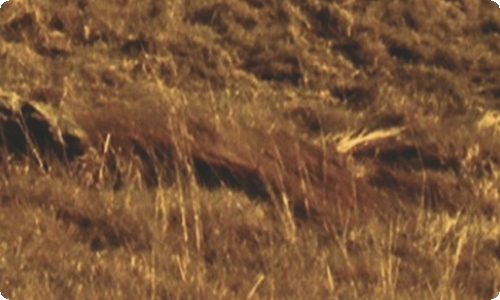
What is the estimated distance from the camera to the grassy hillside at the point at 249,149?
4773 millimetres

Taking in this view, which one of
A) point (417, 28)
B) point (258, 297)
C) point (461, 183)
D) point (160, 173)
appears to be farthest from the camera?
point (417, 28)

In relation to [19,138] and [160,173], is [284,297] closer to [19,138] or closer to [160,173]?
[160,173]

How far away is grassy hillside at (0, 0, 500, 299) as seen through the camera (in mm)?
4773

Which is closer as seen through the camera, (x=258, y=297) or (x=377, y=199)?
(x=258, y=297)

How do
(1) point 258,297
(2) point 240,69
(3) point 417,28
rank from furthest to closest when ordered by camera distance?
1. (3) point 417,28
2. (2) point 240,69
3. (1) point 258,297

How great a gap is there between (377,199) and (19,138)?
1.27 metres

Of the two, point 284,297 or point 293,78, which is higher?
point 284,297

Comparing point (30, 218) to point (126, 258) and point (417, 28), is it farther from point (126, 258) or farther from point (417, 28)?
point (417, 28)

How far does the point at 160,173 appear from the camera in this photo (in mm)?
5438

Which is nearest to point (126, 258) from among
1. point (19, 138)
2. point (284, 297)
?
point (284, 297)

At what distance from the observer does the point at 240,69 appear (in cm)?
691

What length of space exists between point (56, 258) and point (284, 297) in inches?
27.0

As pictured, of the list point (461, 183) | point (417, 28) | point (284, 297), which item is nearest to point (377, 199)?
point (461, 183)

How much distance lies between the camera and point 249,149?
18.6 ft
